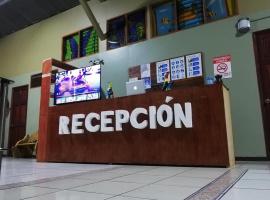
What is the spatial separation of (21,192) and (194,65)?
12.0 feet

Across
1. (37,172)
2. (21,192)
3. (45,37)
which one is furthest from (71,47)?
(21,192)

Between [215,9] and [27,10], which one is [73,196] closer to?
[215,9]

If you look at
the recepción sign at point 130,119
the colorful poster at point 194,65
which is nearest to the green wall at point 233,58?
the colorful poster at point 194,65

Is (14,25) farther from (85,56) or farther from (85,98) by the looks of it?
(85,98)

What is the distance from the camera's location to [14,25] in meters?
7.43

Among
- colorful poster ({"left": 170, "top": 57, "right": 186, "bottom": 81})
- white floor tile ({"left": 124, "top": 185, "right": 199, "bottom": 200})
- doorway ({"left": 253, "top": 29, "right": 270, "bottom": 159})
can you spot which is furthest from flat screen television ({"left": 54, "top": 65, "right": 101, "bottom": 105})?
white floor tile ({"left": 124, "top": 185, "right": 199, "bottom": 200})

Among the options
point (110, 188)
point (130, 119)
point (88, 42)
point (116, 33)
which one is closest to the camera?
point (110, 188)

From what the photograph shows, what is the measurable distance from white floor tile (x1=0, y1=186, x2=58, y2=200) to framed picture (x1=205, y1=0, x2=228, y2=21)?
4.03 metres

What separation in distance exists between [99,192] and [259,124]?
10.3 ft

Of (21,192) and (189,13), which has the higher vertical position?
(189,13)

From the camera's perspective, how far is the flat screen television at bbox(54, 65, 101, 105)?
14.0 ft

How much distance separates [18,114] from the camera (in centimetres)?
712

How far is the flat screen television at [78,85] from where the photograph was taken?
4.27 metres

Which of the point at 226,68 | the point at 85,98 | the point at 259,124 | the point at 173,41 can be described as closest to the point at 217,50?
the point at 226,68
